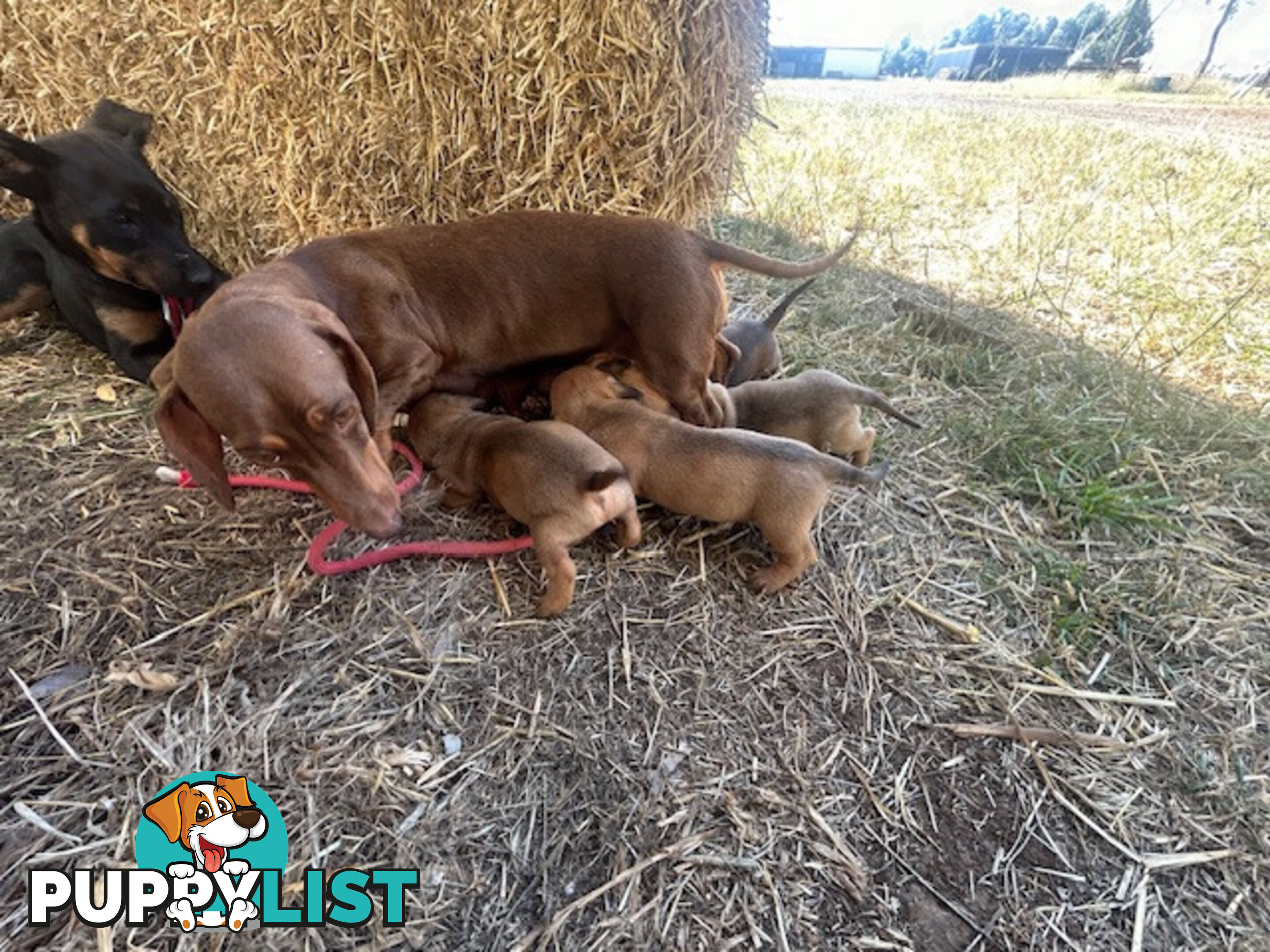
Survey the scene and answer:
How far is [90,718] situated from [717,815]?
1582 mm

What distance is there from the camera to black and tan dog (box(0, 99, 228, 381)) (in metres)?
2.68

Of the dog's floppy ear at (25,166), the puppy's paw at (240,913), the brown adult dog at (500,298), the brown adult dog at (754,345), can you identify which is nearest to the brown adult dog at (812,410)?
the brown adult dog at (500,298)

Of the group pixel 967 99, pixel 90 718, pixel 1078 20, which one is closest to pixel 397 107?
pixel 90 718

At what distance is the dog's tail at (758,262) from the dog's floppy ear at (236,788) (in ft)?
7.10

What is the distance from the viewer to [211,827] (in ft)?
5.11

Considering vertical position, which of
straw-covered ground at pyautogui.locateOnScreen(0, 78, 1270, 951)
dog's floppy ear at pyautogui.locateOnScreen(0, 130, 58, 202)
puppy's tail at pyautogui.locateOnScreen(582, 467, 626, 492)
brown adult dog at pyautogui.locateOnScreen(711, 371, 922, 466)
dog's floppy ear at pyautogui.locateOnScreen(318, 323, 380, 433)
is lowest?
straw-covered ground at pyautogui.locateOnScreen(0, 78, 1270, 951)

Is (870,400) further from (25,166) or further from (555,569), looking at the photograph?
(25,166)

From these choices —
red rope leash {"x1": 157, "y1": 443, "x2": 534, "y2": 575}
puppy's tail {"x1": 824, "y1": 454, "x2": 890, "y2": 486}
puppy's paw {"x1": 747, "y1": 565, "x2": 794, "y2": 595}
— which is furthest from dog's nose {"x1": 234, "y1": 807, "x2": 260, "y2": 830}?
puppy's tail {"x1": 824, "y1": 454, "x2": 890, "y2": 486}

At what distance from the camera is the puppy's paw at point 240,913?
1.40 meters

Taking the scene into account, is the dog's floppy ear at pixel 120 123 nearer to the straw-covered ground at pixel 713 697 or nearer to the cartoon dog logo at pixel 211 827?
the straw-covered ground at pixel 713 697

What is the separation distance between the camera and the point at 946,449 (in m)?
3.04

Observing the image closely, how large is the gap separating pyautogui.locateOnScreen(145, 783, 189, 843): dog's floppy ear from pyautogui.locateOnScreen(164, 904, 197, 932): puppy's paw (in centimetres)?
14

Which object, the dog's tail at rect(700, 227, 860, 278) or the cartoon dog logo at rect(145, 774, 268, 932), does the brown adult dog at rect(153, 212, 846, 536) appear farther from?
the cartoon dog logo at rect(145, 774, 268, 932)

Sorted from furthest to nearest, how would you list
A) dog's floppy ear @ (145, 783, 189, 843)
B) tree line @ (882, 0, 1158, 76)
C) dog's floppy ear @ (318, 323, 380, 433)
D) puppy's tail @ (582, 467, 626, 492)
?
tree line @ (882, 0, 1158, 76) → puppy's tail @ (582, 467, 626, 492) → dog's floppy ear @ (318, 323, 380, 433) → dog's floppy ear @ (145, 783, 189, 843)
